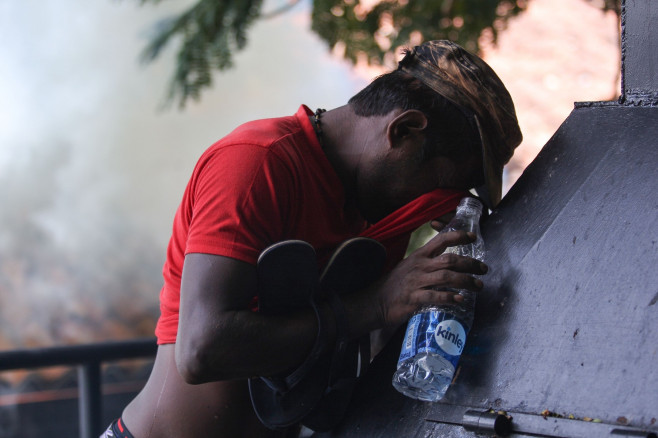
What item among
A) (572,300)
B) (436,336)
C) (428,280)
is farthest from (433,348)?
(572,300)

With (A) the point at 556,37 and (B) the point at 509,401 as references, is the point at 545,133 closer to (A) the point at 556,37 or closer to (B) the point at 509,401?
(A) the point at 556,37

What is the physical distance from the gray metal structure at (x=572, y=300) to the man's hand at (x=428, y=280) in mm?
93

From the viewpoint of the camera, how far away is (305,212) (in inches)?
58.9

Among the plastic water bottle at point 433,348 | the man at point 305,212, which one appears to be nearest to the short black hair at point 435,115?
the man at point 305,212

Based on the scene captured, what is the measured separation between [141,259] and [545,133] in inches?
265

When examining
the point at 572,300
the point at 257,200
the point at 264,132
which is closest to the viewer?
the point at 572,300

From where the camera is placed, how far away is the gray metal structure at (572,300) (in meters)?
1.11

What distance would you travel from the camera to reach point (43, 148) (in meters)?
10.1

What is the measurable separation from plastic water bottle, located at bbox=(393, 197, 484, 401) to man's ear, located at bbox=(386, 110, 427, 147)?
1.23 feet

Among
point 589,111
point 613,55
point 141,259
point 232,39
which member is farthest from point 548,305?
point 141,259

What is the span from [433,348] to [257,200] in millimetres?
427

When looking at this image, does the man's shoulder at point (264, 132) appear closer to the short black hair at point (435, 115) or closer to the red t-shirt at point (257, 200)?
the red t-shirt at point (257, 200)

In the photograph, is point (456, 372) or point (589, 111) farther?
point (589, 111)

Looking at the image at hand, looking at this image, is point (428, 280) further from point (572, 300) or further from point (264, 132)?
point (264, 132)
